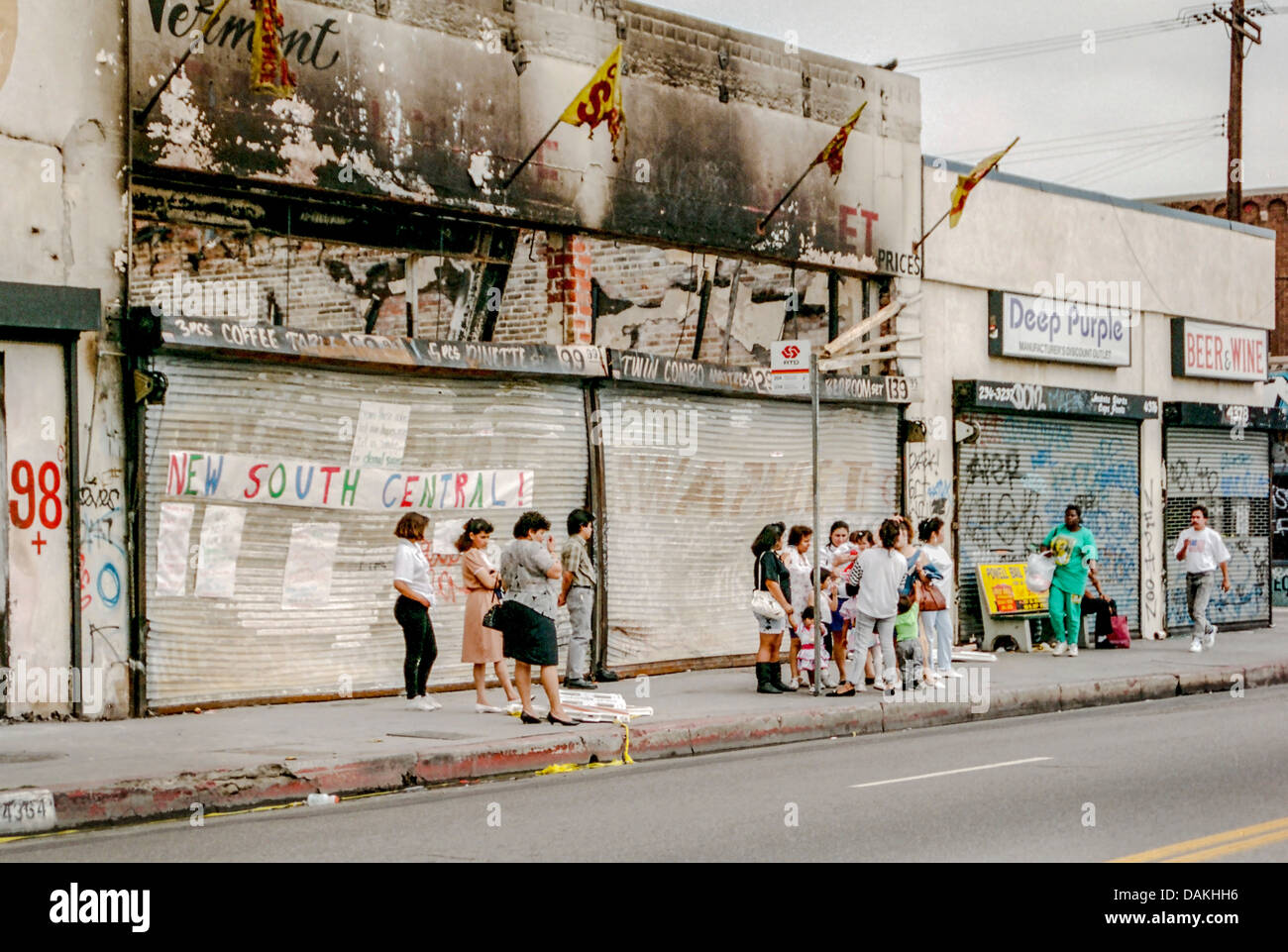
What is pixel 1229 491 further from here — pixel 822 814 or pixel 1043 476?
pixel 822 814

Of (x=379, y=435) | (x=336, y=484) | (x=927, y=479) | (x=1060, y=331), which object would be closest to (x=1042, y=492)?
(x=1060, y=331)

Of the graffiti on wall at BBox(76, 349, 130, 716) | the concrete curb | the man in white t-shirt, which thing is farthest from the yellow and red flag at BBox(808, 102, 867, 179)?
the graffiti on wall at BBox(76, 349, 130, 716)

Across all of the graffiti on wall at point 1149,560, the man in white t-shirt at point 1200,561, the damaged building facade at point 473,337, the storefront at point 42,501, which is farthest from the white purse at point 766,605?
the graffiti on wall at point 1149,560

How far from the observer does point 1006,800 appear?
392 inches

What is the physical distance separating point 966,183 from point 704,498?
213 inches

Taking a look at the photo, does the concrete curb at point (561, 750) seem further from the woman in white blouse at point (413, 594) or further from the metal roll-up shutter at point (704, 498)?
the metal roll-up shutter at point (704, 498)

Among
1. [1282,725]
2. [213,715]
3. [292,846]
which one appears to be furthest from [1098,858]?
[213,715]

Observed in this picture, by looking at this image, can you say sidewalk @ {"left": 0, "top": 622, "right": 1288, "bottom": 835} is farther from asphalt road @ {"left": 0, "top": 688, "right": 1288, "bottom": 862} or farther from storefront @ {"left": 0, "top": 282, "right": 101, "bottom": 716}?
storefront @ {"left": 0, "top": 282, "right": 101, "bottom": 716}

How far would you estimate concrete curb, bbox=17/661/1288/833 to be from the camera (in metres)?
10.1

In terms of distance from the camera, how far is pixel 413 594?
14.0 m

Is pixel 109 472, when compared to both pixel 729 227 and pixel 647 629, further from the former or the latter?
pixel 729 227

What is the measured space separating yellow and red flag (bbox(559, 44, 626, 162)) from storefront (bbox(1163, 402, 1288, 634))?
11.8 m

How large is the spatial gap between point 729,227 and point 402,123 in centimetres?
448

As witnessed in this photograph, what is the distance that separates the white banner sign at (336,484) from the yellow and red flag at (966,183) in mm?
7133
